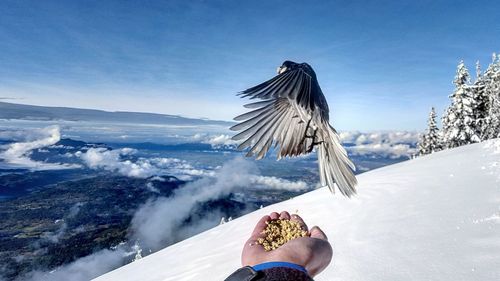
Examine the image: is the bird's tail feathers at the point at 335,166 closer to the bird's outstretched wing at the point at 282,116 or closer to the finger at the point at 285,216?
the bird's outstretched wing at the point at 282,116

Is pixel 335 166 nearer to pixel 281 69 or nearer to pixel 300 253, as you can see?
pixel 281 69

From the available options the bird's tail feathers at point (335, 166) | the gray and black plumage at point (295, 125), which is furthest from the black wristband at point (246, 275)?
the bird's tail feathers at point (335, 166)

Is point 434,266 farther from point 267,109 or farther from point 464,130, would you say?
point 464,130

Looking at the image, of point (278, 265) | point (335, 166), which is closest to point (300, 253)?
point (278, 265)

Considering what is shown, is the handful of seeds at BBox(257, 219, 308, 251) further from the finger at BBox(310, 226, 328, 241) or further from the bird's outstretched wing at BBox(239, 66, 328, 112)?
the bird's outstretched wing at BBox(239, 66, 328, 112)

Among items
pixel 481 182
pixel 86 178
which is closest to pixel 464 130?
pixel 481 182

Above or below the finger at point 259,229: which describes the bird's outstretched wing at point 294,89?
above
